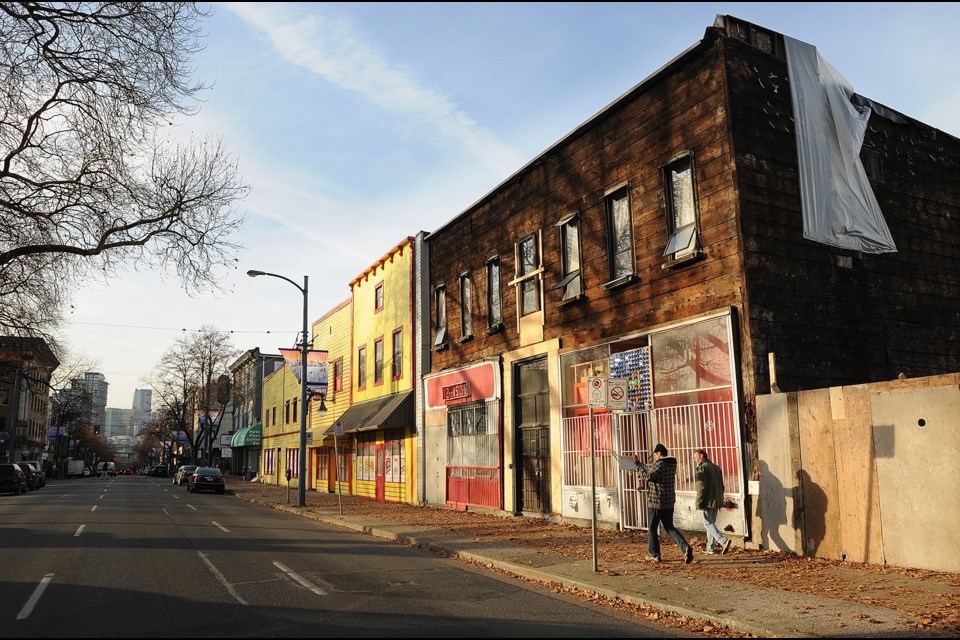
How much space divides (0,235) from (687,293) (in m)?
16.0

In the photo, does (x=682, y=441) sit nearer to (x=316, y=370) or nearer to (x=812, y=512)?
(x=812, y=512)

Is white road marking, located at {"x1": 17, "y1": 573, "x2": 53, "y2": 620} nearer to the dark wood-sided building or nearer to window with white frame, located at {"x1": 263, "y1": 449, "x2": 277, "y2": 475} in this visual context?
the dark wood-sided building

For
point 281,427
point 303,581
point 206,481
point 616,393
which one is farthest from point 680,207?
point 281,427

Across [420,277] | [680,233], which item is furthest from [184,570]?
[420,277]

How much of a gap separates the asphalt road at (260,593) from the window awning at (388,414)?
958cm

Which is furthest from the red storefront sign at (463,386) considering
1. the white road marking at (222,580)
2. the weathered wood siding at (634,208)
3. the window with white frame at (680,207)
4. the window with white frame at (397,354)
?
the white road marking at (222,580)

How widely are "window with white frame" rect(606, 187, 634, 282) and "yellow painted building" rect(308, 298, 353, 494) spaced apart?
769 inches

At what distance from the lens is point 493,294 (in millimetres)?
20656

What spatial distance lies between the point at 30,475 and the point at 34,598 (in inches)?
1700

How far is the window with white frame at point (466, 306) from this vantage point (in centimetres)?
2192

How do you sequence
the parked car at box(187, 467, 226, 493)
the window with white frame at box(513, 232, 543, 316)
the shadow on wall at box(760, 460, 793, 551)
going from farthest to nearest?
the parked car at box(187, 467, 226, 493), the window with white frame at box(513, 232, 543, 316), the shadow on wall at box(760, 460, 793, 551)

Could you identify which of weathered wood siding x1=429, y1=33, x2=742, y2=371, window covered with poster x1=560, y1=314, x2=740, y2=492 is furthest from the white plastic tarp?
window covered with poster x1=560, y1=314, x2=740, y2=492

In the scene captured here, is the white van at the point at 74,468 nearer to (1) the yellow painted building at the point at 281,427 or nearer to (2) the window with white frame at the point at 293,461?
(1) the yellow painted building at the point at 281,427

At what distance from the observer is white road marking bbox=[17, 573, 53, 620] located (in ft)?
24.8
